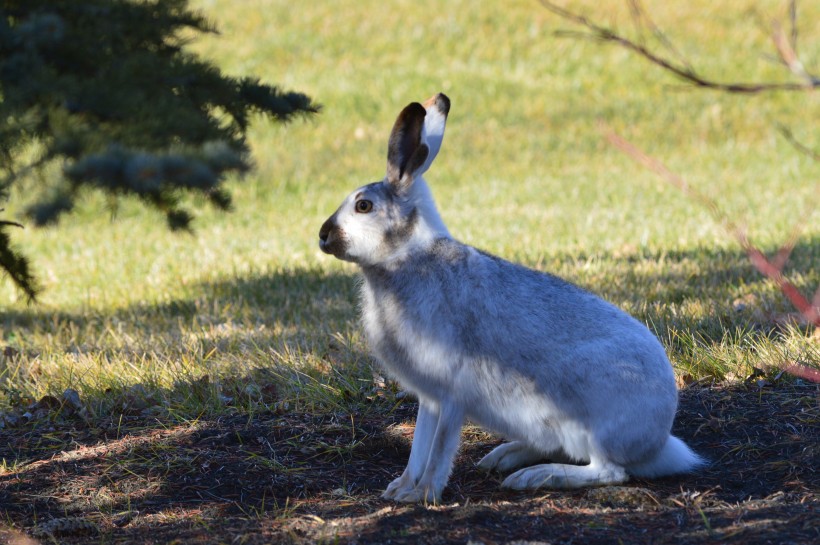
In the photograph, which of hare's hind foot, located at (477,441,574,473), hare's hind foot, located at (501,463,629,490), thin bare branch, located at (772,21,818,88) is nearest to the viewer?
thin bare branch, located at (772,21,818,88)

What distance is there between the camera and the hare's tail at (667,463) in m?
3.70

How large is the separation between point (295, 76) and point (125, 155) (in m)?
11.9

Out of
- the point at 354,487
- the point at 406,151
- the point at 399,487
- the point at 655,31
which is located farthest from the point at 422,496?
the point at 655,31

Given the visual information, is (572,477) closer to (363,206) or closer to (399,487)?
(399,487)

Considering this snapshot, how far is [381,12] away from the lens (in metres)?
18.3

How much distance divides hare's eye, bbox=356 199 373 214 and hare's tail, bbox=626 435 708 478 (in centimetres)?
133

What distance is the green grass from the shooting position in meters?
5.02

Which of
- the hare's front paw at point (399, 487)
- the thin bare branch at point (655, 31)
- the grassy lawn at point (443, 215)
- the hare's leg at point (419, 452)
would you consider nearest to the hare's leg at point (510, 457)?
the hare's leg at point (419, 452)

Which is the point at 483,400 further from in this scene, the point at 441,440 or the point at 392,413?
the point at 392,413

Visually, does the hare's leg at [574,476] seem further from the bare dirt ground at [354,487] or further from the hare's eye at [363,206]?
the hare's eye at [363,206]

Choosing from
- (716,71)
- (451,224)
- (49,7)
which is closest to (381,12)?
(716,71)

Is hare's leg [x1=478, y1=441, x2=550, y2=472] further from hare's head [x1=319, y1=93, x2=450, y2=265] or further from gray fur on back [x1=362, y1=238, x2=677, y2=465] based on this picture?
hare's head [x1=319, y1=93, x2=450, y2=265]

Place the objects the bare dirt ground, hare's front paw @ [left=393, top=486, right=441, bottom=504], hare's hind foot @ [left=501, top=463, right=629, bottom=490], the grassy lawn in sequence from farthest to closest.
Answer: the grassy lawn
hare's hind foot @ [left=501, top=463, right=629, bottom=490]
hare's front paw @ [left=393, top=486, right=441, bottom=504]
the bare dirt ground

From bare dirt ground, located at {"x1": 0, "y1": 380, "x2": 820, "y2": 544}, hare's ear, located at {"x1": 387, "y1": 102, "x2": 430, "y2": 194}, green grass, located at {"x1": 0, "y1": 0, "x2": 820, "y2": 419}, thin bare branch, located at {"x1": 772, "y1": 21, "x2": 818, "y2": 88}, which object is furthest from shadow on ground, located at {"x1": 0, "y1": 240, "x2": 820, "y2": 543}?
thin bare branch, located at {"x1": 772, "y1": 21, "x2": 818, "y2": 88}
